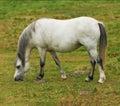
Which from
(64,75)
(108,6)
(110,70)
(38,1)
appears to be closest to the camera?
(64,75)

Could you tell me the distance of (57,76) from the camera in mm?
13164

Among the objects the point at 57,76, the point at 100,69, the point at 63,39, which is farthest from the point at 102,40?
the point at 57,76

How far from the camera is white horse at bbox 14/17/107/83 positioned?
1168 cm

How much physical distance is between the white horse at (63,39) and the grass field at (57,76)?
51 cm

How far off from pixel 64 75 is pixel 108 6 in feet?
56.2

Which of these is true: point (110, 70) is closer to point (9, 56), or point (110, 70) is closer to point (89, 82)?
point (89, 82)

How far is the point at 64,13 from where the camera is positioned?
87.2 ft

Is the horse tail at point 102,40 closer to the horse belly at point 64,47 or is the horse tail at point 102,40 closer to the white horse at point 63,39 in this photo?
the white horse at point 63,39

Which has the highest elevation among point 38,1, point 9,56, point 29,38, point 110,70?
point 29,38

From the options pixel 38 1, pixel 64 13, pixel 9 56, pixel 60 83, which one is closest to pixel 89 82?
pixel 60 83

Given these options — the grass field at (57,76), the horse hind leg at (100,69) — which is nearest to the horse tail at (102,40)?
the horse hind leg at (100,69)

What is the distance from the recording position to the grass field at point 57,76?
10.2 meters

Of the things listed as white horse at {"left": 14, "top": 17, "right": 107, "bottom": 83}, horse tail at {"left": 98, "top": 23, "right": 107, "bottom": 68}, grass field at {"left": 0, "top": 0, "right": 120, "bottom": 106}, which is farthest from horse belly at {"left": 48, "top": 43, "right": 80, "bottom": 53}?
grass field at {"left": 0, "top": 0, "right": 120, "bottom": 106}

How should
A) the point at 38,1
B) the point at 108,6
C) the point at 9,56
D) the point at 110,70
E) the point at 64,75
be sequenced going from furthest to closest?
the point at 38,1 < the point at 108,6 < the point at 9,56 < the point at 110,70 < the point at 64,75
